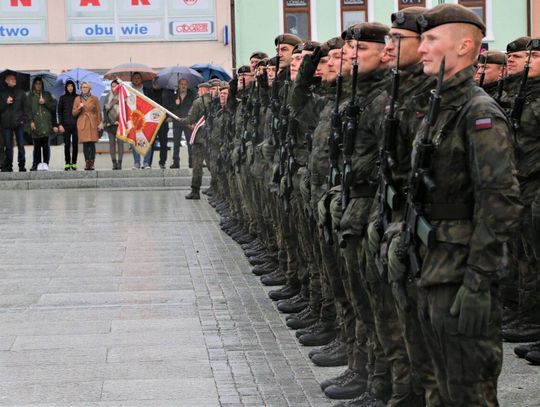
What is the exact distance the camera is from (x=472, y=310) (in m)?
4.83

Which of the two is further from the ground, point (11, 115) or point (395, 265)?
point (11, 115)

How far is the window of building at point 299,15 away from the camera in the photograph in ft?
130

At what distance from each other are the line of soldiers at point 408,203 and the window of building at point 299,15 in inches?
1101

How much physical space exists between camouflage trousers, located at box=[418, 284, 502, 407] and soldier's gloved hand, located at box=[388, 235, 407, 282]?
0.22 meters

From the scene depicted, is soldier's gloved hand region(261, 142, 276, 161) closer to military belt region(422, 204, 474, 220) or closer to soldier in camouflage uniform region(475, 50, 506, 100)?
soldier in camouflage uniform region(475, 50, 506, 100)

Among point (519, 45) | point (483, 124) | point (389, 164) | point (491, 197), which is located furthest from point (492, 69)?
point (491, 197)

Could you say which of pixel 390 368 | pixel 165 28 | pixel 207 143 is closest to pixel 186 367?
pixel 390 368

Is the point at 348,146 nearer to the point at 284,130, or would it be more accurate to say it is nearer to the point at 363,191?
the point at 363,191

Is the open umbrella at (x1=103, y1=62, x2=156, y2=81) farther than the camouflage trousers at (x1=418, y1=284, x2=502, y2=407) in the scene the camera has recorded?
Yes

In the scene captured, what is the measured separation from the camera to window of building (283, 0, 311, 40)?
39531mm

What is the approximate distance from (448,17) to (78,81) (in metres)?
26.8

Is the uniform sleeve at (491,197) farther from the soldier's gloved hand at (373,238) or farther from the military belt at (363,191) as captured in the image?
the military belt at (363,191)

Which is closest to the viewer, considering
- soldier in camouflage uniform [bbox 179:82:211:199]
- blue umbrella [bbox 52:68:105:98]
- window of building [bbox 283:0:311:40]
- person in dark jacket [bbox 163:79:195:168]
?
soldier in camouflage uniform [bbox 179:82:211:199]

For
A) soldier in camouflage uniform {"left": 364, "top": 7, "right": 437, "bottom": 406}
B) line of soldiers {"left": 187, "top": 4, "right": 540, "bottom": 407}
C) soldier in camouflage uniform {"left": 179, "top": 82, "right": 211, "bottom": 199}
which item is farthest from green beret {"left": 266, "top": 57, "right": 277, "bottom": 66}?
soldier in camouflage uniform {"left": 179, "top": 82, "right": 211, "bottom": 199}
